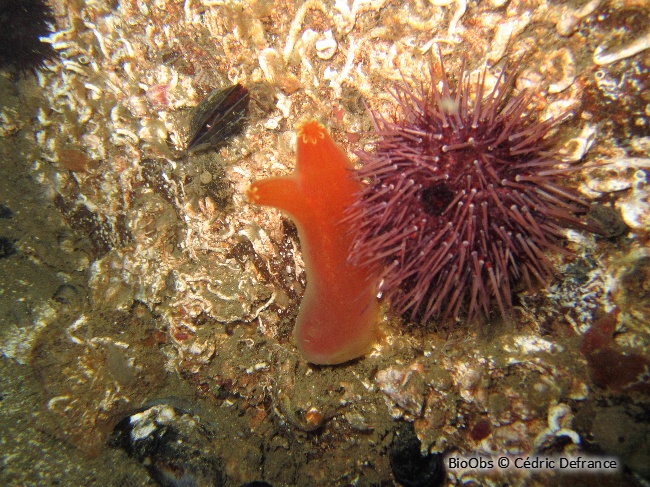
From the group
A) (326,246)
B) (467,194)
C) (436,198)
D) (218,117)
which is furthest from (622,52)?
(218,117)

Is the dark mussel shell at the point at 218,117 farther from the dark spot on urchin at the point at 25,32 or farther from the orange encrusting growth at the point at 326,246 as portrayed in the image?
the dark spot on urchin at the point at 25,32

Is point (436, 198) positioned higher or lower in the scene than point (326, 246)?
higher

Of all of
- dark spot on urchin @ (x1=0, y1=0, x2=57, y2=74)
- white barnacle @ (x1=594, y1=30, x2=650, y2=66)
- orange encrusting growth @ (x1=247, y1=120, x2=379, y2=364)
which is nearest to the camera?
white barnacle @ (x1=594, y1=30, x2=650, y2=66)

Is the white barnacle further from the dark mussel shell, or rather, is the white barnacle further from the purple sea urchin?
the dark mussel shell

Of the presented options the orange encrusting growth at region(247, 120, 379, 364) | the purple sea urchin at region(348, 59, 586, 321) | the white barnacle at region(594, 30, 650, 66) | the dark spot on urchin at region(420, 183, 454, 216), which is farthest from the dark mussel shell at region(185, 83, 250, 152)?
the white barnacle at region(594, 30, 650, 66)

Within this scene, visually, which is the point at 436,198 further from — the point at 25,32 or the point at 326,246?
the point at 25,32
